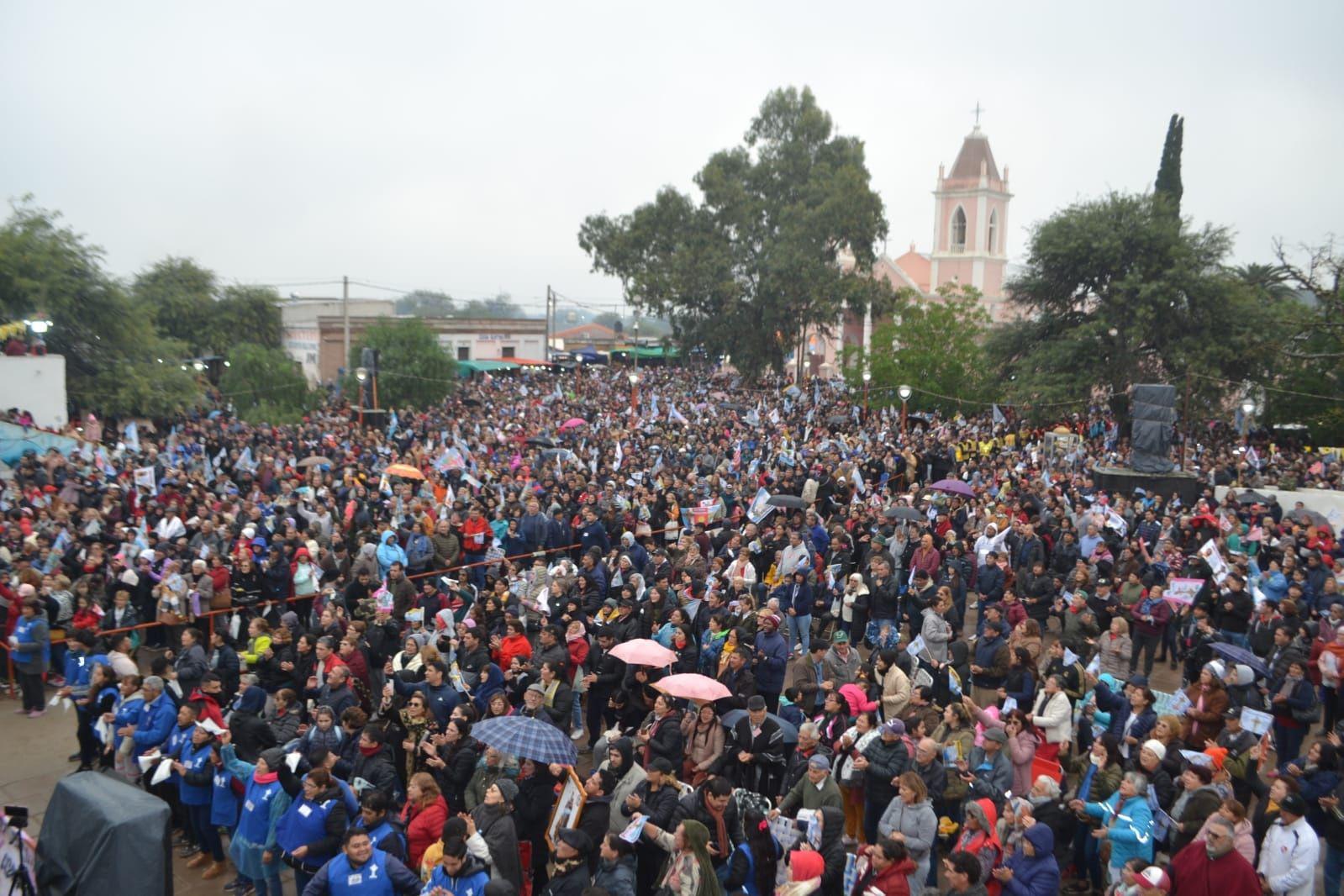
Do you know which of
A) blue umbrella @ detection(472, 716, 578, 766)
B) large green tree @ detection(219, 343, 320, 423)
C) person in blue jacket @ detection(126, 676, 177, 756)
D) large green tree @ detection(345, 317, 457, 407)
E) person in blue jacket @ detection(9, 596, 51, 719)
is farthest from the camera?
large green tree @ detection(345, 317, 457, 407)

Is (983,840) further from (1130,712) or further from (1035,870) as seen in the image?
(1130,712)

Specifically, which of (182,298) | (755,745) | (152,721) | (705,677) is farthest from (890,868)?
(182,298)

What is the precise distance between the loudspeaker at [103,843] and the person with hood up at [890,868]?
4352 mm

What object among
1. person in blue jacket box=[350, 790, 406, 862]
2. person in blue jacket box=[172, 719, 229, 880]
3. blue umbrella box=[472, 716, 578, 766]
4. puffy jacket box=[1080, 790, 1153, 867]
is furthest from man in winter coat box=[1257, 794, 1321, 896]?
person in blue jacket box=[172, 719, 229, 880]

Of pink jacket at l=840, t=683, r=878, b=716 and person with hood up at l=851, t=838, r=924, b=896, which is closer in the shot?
person with hood up at l=851, t=838, r=924, b=896

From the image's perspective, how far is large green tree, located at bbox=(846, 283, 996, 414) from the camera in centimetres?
3666

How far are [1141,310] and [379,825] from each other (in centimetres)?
2966

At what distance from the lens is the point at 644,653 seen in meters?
8.55

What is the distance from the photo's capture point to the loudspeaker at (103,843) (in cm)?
605

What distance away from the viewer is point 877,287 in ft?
147

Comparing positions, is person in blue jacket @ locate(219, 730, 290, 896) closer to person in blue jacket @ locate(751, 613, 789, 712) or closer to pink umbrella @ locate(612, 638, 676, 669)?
pink umbrella @ locate(612, 638, 676, 669)

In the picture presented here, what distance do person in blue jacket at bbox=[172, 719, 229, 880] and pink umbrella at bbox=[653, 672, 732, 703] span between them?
11.1 feet

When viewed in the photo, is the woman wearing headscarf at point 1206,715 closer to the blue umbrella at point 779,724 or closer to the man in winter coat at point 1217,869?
the man in winter coat at point 1217,869

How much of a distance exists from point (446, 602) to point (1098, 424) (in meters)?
26.1
